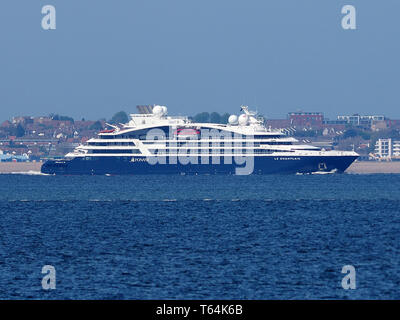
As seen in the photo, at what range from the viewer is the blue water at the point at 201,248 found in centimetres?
2806

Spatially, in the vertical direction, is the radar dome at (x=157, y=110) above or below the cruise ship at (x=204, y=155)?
above

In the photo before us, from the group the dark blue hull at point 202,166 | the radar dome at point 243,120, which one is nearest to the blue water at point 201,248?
the dark blue hull at point 202,166

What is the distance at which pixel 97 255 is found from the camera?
36312mm

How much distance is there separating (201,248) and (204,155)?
9332 centimetres

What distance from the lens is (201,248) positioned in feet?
126

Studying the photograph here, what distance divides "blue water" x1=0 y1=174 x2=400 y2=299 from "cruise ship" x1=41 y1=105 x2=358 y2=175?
5921cm

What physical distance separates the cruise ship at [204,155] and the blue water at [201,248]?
59.2 metres

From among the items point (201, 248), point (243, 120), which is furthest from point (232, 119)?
point (201, 248)

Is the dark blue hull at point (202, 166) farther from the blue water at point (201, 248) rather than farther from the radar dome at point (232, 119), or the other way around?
the blue water at point (201, 248)

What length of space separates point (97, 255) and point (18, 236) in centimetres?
947

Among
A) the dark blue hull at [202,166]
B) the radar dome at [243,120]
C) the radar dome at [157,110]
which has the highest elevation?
the radar dome at [157,110]

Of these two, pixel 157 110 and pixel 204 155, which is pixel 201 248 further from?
pixel 157 110

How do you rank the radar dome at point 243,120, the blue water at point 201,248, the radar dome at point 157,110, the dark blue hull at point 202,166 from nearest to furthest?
the blue water at point 201,248
the dark blue hull at point 202,166
the radar dome at point 243,120
the radar dome at point 157,110

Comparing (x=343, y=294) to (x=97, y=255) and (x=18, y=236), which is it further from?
(x=18, y=236)
